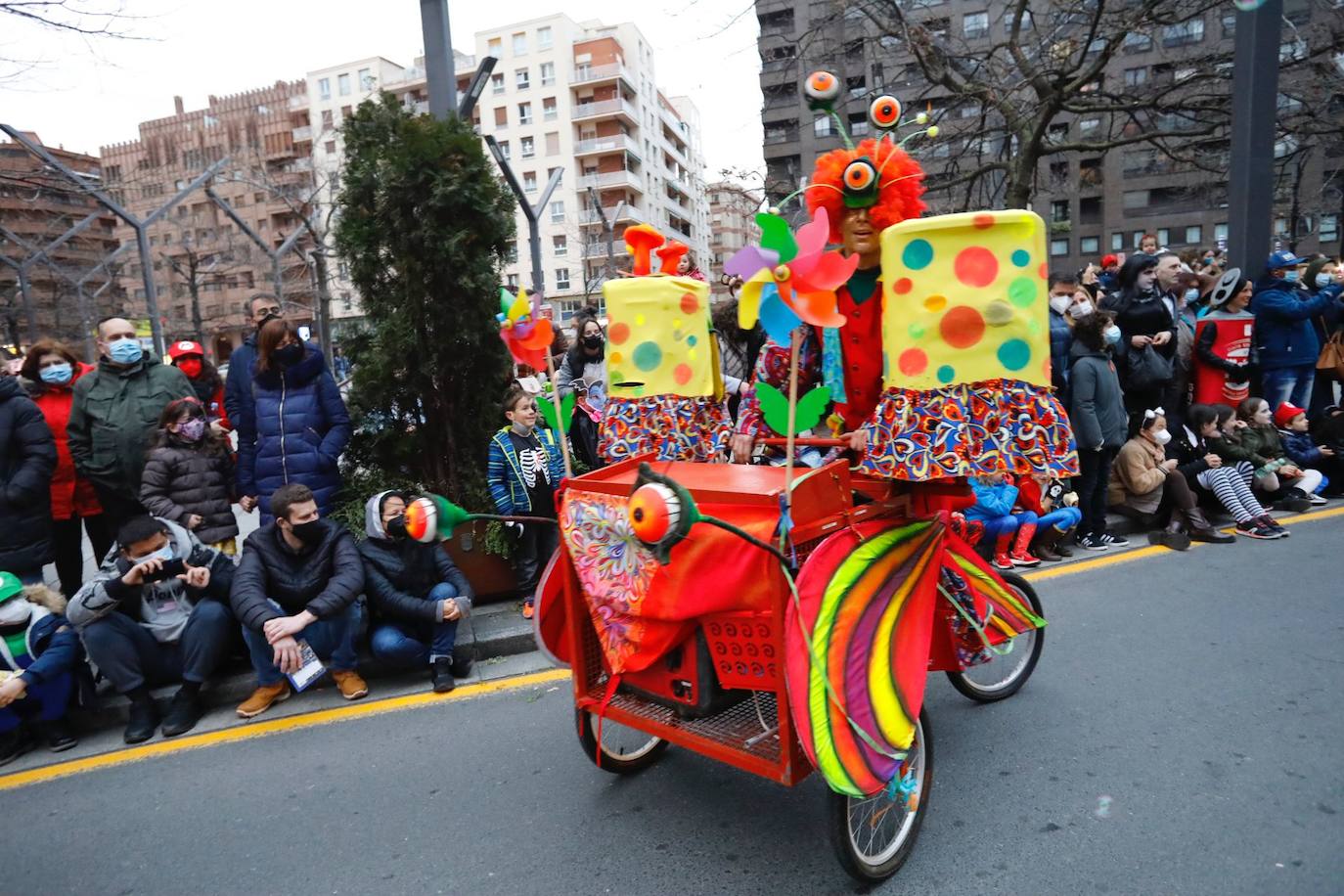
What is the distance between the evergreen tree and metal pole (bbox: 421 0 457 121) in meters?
0.44

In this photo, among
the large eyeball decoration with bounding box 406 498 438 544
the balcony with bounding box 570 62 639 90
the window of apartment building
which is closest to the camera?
the large eyeball decoration with bounding box 406 498 438 544

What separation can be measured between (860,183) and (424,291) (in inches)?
132

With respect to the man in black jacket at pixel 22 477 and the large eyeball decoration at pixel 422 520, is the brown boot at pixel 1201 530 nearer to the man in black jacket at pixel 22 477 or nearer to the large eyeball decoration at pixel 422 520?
the large eyeball decoration at pixel 422 520

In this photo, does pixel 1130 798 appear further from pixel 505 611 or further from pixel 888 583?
pixel 505 611

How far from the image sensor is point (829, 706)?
7.40 ft

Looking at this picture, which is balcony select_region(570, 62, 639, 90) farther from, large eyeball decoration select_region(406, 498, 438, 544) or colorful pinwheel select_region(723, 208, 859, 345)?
large eyeball decoration select_region(406, 498, 438, 544)

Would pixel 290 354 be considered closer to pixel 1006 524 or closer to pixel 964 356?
pixel 964 356

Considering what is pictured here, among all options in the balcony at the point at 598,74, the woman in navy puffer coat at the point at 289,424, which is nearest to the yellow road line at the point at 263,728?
the woman in navy puffer coat at the point at 289,424

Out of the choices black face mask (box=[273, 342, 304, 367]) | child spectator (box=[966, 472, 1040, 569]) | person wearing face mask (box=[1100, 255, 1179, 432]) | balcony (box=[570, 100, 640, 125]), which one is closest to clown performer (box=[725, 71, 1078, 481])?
Answer: child spectator (box=[966, 472, 1040, 569])

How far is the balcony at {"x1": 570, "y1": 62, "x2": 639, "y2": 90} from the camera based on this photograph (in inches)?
2234

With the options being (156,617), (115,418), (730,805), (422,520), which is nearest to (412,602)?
(156,617)

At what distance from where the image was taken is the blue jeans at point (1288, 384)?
7.58 meters

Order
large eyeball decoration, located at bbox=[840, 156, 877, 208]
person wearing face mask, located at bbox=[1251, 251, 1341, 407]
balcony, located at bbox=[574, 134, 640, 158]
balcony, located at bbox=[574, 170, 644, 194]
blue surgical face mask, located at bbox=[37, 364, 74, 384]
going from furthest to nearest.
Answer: balcony, located at bbox=[574, 170, 644, 194] → balcony, located at bbox=[574, 134, 640, 158] → person wearing face mask, located at bbox=[1251, 251, 1341, 407] → blue surgical face mask, located at bbox=[37, 364, 74, 384] → large eyeball decoration, located at bbox=[840, 156, 877, 208]

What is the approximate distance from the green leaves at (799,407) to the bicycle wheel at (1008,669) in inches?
62.5
